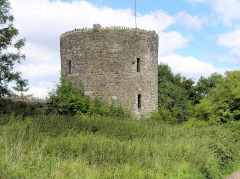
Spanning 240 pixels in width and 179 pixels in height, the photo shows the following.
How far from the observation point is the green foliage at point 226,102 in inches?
519

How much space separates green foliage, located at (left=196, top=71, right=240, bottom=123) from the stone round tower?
4.40 m

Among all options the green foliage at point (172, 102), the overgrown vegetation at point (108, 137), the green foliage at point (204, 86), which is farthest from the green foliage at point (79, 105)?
the green foliage at point (204, 86)

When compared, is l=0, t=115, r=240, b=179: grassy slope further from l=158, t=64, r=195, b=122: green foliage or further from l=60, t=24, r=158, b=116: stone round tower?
l=158, t=64, r=195, b=122: green foliage

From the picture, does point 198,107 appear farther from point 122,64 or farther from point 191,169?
point 191,169

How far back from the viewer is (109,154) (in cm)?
736

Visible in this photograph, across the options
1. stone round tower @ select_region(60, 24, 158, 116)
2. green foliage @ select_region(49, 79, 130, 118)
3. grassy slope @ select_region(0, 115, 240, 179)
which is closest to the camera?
grassy slope @ select_region(0, 115, 240, 179)

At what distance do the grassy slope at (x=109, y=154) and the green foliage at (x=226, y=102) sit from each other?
1.26 m

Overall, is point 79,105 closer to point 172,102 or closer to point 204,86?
point 172,102

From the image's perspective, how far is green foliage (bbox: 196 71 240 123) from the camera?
13.2 metres

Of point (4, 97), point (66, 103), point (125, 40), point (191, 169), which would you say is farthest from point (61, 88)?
point (191, 169)

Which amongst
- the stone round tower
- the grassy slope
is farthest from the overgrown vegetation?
the stone round tower

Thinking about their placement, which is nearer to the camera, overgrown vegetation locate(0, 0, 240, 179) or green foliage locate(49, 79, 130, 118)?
overgrown vegetation locate(0, 0, 240, 179)

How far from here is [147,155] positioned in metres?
7.79

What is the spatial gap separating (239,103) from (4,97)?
11796mm
